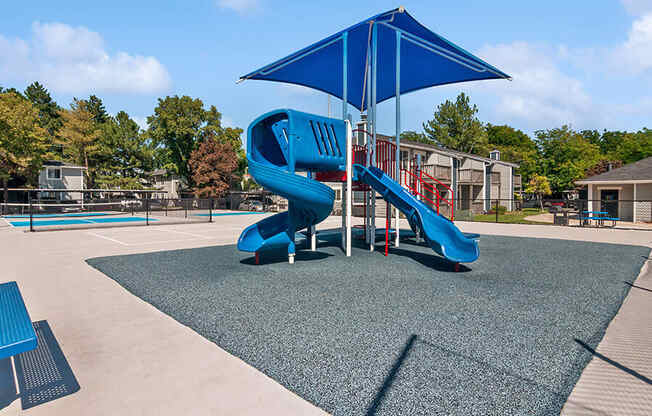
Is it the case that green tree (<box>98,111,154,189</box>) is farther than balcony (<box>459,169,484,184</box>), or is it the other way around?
green tree (<box>98,111,154,189</box>)

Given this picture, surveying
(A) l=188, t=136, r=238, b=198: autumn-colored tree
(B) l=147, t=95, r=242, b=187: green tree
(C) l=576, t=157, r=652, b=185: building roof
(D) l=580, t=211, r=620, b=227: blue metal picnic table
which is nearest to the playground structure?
(D) l=580, t=211, r=620, b=227: blue metal picnic table

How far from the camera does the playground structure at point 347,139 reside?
7641 millimetres

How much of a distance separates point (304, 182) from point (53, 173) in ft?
140

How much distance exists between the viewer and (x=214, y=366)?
3252 millimetres

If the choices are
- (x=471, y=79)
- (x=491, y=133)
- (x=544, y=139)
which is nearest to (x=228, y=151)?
(x=471, y=79)

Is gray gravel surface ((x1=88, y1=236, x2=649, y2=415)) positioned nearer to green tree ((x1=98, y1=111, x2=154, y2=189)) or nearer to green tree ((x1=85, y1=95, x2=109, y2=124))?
green tree ((x1=98, y1=111, x2=154, y2=189))

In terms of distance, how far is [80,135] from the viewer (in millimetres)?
40875

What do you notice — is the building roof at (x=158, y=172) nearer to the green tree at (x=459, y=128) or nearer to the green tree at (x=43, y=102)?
the green tree at (x=43, y=102)

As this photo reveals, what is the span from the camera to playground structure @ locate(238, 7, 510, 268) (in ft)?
25.1

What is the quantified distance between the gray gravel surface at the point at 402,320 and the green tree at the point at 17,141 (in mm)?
30960

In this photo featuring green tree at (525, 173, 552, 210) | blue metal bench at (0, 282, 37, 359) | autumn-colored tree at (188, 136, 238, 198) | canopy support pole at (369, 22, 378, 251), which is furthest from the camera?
autumn-colored tree at (188, 136, 238, 198)

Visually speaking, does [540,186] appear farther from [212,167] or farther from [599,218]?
[212,167]

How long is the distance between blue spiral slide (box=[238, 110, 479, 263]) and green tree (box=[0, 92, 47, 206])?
32810 mm

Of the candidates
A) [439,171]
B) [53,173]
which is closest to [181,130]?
[53,173]
